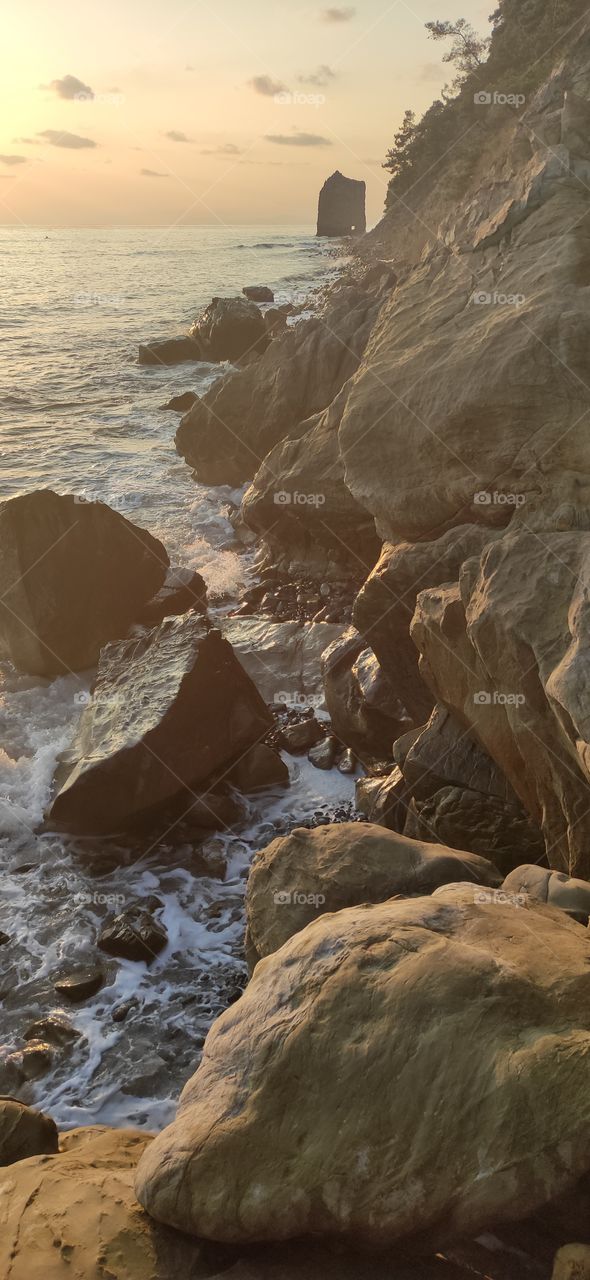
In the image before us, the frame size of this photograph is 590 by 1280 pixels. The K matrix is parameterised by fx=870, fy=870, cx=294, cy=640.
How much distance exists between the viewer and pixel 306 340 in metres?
21.0

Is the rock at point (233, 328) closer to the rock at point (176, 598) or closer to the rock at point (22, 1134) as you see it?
the rock at point (176, 598)

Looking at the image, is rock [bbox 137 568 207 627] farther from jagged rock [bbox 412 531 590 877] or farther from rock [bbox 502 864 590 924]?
rock [bbox 502 864 590 924]

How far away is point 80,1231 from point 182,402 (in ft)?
95.8

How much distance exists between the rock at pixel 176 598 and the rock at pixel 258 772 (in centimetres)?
434

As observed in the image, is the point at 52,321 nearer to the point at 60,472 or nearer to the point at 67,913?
the point at 60,472

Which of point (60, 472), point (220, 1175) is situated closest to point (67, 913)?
point (220, 1175)

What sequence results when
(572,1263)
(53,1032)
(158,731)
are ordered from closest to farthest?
1. (572,1263)
2. (53,1032)
3. (158,731)

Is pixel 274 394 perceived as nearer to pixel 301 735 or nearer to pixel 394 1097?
pixel 301 735

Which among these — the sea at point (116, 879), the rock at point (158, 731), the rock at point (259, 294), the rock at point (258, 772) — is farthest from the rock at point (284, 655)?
the rock at point (259, 294)

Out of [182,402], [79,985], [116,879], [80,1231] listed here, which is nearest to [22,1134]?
[80,1231]

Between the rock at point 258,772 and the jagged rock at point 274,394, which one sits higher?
the jagged rock at point 274,394

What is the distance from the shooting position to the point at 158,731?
10.7 meters

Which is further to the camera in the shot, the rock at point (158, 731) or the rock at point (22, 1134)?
the rock at point (158, 731)

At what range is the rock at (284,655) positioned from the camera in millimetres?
13359
